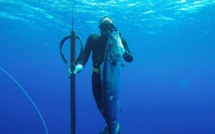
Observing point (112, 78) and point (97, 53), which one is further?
point (97, 53)

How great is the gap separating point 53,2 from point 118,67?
15.8 m

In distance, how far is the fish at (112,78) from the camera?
14.0 feet

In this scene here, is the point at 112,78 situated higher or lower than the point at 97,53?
lower

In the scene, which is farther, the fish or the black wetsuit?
the black wetsuit

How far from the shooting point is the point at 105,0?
18109 millimetres

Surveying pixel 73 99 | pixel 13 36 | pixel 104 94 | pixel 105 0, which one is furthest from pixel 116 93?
pixel 13 36

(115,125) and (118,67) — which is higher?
(118,67)

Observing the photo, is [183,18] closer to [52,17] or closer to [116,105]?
[52,17]

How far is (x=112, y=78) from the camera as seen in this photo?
4438 millimetres

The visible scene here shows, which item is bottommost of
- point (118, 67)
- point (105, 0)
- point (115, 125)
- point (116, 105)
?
point (115, 125)

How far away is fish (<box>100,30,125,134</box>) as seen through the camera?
426cm

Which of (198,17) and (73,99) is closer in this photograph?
(73,99)

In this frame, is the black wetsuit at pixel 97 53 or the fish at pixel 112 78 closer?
the fish at pixel 112 78

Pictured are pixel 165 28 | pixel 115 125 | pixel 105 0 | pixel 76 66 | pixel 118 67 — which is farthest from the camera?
pixel 165 28
